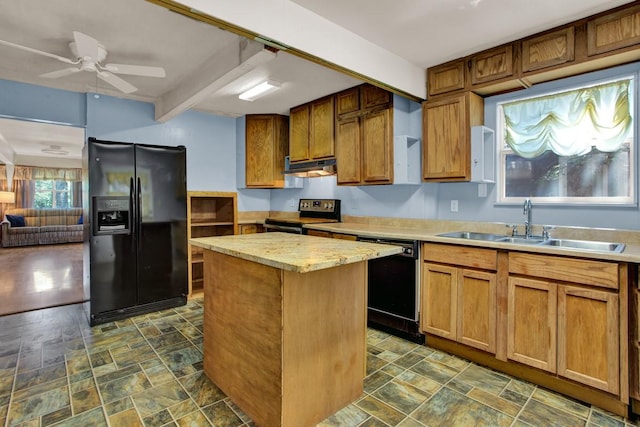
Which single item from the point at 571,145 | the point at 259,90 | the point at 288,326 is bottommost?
the point at 288,326

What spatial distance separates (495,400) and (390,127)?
2372 mm

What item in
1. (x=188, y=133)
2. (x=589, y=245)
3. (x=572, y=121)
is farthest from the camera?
(x=188, y=133)

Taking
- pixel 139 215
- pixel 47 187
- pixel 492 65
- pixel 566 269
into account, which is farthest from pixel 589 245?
pixel 47 187

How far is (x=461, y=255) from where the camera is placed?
2.53m

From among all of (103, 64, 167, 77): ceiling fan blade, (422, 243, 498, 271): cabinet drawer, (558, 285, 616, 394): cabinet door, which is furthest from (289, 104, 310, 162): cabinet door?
(558, 285, 616, 394): cabinet door

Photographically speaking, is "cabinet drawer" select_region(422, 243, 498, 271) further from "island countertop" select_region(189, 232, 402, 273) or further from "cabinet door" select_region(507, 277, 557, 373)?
"island countertop" select_region(189, 232, 402, 273)

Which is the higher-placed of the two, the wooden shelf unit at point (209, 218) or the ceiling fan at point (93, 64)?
the ceiling fan at point (93, 64)

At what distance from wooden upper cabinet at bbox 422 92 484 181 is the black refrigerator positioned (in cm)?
273

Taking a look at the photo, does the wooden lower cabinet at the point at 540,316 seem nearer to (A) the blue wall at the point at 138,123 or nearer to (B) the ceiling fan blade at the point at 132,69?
(B) the ceiling fan blade at the point at 132,69

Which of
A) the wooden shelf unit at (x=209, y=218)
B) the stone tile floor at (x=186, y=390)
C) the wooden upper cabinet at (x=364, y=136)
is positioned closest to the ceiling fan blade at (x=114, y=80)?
the wooden shelf unit at (x=209, y=218)

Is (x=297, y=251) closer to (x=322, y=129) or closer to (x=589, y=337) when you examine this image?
(x=589, y=337)

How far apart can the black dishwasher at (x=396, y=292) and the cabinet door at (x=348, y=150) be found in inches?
33.2

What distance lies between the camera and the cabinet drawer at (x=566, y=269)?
189 centimetres

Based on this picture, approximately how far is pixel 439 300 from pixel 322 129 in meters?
2.33
